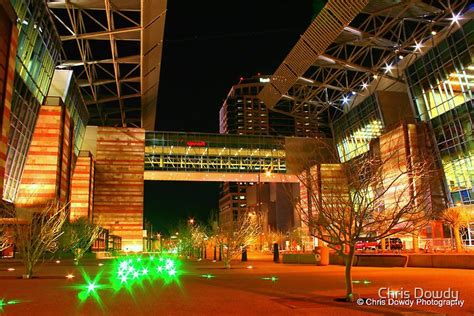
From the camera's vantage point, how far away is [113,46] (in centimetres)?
4231

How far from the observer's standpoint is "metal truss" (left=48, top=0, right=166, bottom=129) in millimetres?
37312

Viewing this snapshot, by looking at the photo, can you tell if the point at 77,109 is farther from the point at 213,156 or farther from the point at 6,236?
the point at 6,236

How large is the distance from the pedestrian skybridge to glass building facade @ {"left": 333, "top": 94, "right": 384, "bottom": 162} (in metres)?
6.53

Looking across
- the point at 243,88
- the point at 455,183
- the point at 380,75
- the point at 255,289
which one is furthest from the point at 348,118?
the point at 243,88

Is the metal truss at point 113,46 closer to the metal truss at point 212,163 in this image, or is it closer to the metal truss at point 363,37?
the metal truss at point 212,163

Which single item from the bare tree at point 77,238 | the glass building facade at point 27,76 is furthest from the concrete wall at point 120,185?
the glass building facade at point 27,76

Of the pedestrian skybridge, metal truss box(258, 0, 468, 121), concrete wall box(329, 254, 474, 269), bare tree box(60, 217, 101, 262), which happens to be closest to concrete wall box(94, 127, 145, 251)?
the pedestrian skybridge

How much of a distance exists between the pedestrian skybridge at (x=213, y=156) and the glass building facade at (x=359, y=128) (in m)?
6.53

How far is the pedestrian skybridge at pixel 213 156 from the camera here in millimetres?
66688

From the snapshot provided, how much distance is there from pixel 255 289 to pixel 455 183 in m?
34.8

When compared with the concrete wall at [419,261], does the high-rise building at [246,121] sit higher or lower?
higher

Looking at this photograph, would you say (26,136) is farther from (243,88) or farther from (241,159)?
(243,88)

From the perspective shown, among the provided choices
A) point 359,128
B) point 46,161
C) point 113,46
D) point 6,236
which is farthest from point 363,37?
point 6,236

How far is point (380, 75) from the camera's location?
50719 mm
